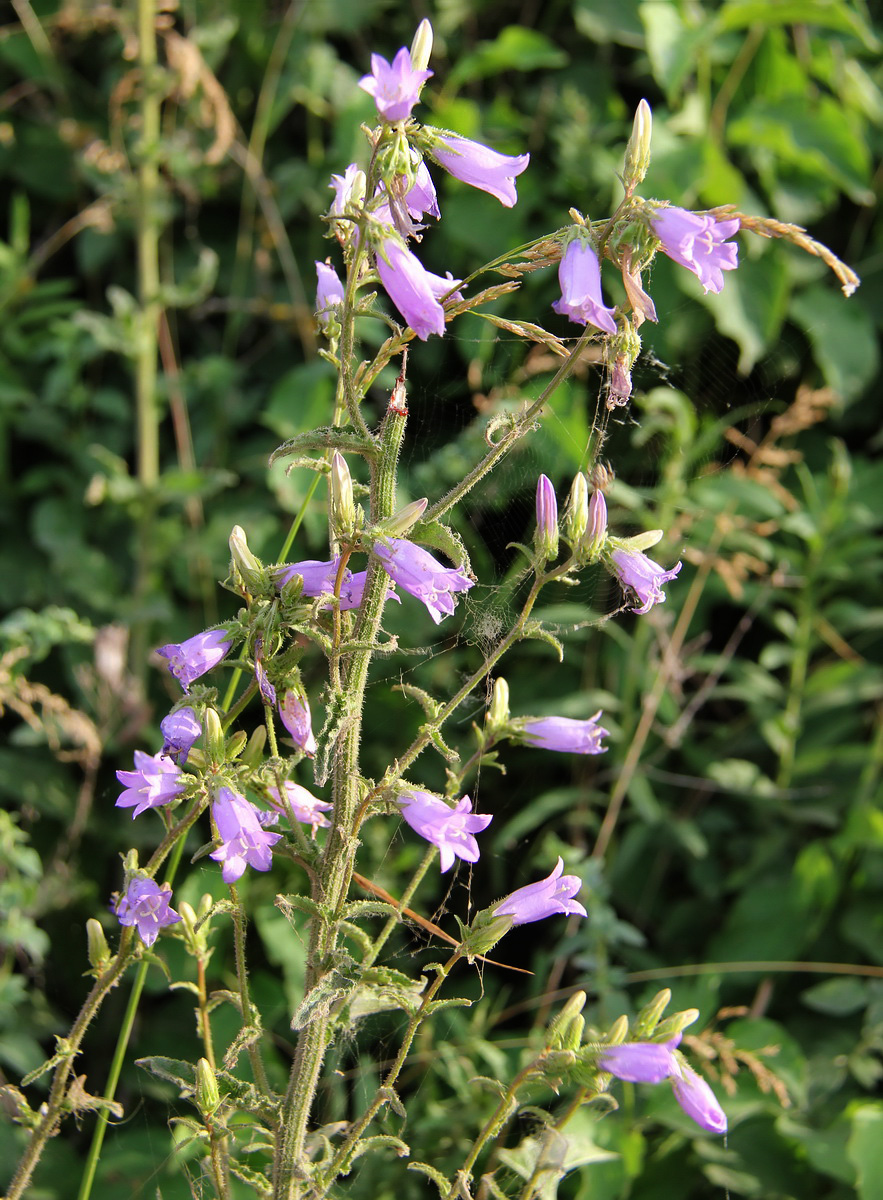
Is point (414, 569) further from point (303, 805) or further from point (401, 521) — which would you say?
point (303, 805)

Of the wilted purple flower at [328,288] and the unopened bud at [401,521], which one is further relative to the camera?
the wilted purple flower at [328,288]

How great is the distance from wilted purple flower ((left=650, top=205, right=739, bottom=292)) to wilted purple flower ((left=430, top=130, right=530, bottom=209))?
15 centimetres

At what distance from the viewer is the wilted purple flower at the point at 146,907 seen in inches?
38.7

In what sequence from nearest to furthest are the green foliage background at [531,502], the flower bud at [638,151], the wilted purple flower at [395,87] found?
the wilted purple flower at [395,87]
the flower bud at [638,151]
the green foliage background at [531,502]

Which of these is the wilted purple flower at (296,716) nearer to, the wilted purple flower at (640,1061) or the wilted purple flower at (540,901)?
the wilted purple flower at (540,901)

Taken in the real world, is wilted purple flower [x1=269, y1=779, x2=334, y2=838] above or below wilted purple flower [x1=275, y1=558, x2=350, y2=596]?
below

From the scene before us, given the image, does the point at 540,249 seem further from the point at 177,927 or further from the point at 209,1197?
the point at 209,1197

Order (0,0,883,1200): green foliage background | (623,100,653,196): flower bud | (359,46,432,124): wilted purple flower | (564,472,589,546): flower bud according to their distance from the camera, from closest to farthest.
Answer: (359,46,432,124): wilted purple flower < (623,100,653,196): flower bud < (564,472,589,546): flower bud < (0,0,883,1200): green foliage background

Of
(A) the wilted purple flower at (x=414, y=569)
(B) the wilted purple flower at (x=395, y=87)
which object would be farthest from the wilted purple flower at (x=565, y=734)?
(B) the wilted purple flower at (x=395, y=87)

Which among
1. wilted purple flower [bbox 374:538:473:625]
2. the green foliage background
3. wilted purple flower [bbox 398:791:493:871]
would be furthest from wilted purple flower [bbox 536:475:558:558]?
the green foliage background

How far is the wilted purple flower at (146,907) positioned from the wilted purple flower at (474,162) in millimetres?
726

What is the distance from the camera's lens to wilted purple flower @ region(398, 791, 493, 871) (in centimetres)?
98

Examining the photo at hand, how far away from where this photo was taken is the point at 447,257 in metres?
2.70

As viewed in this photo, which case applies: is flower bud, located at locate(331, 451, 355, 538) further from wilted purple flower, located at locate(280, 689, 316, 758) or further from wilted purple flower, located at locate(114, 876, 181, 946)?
wilted purple flower, located at locate(114, 876, 181, 946)
